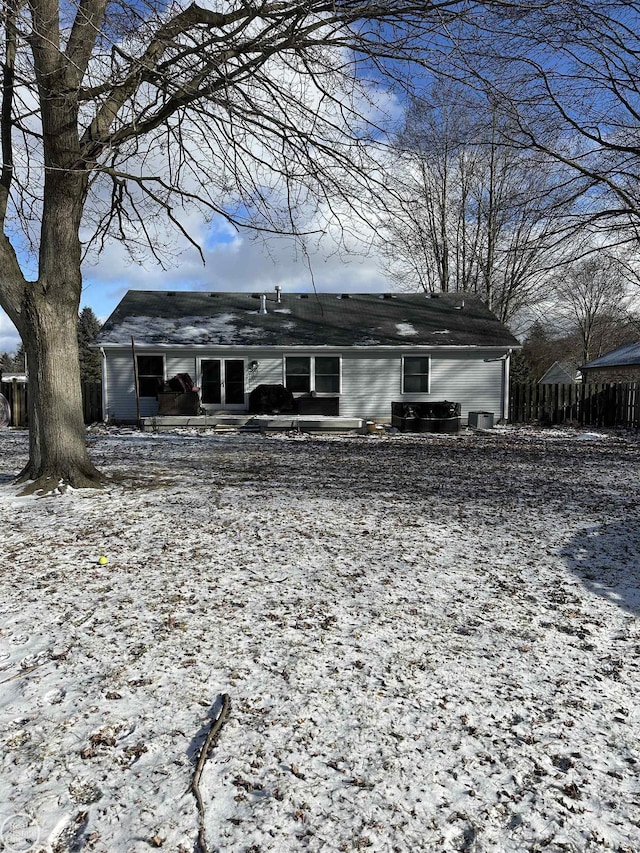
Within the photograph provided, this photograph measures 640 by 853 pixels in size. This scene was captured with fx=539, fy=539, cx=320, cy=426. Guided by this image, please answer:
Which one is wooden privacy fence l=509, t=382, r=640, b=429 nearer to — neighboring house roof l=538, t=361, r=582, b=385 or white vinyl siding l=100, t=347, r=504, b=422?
white vinyl siding l=100, t=347, r=504, b=422

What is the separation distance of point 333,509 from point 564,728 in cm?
390

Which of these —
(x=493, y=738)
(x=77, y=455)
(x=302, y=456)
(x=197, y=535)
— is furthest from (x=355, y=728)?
(x=302, y=456)

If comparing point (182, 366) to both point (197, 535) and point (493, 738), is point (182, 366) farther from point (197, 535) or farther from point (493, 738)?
point (493, 738)

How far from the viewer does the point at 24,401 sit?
58.2ft

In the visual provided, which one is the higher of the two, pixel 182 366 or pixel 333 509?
pixel 182 366

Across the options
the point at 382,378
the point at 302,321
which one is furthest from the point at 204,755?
the point at 302,321

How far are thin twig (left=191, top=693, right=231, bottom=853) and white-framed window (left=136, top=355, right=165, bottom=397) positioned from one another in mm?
15732

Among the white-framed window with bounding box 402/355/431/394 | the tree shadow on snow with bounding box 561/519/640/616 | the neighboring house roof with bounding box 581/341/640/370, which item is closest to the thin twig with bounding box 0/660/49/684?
the tree shadow on snow with bounding box 561/519/640/616

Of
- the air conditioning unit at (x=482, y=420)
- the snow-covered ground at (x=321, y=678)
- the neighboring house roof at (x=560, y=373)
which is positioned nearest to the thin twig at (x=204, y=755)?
the snow-covered ground at (x=321, y=678)

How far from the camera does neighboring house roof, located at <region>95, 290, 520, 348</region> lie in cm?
1747

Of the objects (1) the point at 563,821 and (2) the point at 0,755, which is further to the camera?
(2) the point at 0,755

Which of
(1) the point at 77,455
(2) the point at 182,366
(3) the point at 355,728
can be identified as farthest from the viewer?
(2) the point at 182,366

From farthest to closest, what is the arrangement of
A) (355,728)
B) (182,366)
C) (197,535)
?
1. (182,366)
2. (197,535)
3. (355,728)

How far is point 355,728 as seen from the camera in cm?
229
